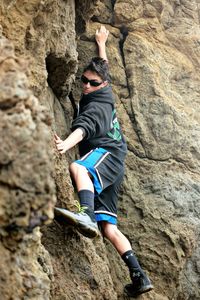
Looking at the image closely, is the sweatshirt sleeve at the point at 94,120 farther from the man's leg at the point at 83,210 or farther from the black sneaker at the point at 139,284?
the black sneaker at the point at 139,284

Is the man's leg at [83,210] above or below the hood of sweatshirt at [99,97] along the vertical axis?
below

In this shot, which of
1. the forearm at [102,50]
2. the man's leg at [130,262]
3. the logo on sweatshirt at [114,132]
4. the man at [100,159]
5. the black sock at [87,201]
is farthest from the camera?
the forearm at [102,50]

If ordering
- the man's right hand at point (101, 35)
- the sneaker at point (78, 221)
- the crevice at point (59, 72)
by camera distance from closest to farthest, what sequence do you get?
the sneaker at point (78, 221)
the crevice at point (59, 72)
the man's right hand at point (101, 35)

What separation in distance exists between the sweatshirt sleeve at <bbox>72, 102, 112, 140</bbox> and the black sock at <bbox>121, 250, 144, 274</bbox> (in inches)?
61.1

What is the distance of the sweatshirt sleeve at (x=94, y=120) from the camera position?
22.0 feet

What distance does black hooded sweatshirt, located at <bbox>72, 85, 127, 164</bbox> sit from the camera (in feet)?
22.3

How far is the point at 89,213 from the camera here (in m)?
5.84

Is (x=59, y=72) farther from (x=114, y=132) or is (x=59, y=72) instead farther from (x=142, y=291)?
(x=142, y=291)

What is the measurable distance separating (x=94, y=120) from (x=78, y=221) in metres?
1.91

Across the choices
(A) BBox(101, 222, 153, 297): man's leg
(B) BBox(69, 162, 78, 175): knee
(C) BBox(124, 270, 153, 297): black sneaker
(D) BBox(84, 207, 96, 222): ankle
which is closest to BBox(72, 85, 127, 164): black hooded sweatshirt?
(B) BBox(69, 162, 78, 175): knee

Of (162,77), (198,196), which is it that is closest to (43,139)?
(198,196)

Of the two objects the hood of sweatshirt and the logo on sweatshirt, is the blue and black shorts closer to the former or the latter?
the logo on sweatshirt

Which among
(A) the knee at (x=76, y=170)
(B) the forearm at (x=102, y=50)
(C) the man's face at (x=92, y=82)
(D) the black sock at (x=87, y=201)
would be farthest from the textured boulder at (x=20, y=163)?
(B) the forearm at (x=102, y=50)

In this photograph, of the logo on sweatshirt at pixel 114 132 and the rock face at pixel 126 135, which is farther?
the logo on sweatshirt at pixel 114 132
